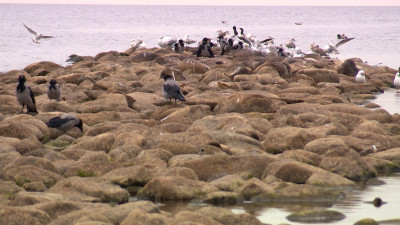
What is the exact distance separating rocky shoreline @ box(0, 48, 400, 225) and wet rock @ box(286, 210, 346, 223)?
71 cm

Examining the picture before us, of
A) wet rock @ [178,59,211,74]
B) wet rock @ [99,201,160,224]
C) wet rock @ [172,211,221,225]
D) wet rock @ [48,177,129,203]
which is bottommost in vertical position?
wet rock @ [178,59,211,74]

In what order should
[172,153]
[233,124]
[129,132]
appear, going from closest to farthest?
1. [172,153]
2. [129,132]
3. [233,124]

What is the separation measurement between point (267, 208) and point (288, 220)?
1.96 ft

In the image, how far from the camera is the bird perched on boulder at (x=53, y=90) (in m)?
15.2

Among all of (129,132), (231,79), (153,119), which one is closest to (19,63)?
(231,79)

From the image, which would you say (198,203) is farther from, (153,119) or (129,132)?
(153,119)

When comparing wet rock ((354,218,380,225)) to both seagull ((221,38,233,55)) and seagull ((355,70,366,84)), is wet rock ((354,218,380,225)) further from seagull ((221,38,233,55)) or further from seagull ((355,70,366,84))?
seagull ((221,38,233,55))

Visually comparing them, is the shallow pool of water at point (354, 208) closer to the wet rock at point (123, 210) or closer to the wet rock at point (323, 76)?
the wet rock at point (123, 210)

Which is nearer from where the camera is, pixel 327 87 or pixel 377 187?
pixel 377 187

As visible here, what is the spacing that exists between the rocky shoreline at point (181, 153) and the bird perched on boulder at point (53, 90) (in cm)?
34

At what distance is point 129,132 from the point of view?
456 inches

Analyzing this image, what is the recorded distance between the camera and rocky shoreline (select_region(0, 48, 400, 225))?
8000 millimetres

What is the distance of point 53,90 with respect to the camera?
15.3 meters

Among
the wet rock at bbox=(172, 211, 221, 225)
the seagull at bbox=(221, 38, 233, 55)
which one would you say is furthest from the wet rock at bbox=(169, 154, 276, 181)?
the seagull at bbox=(221, 38, 233, 55)
